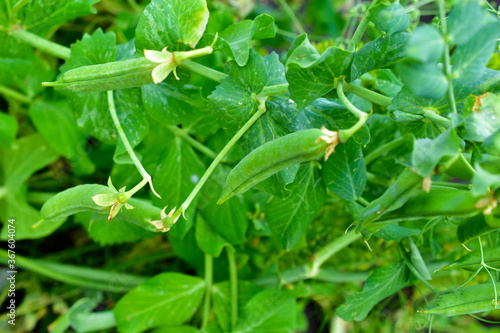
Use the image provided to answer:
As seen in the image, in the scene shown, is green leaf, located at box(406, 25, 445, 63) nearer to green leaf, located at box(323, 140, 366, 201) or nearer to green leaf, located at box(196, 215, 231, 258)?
green leaf, located at box(323, 140, 366, 201)

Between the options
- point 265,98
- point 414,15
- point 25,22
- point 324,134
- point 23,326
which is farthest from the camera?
point 23,326

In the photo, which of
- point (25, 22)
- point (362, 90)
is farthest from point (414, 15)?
point (25, 22)

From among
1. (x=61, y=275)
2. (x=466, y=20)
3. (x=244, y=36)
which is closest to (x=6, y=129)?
(x=61, y=275)

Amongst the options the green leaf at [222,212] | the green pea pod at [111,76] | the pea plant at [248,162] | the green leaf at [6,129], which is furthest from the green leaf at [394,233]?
the green leaf at [6,129]

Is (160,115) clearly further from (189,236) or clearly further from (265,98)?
(189,236)

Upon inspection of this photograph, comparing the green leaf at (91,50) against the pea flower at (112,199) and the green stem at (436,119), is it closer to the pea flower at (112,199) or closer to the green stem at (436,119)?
the pea flower at (112,199)

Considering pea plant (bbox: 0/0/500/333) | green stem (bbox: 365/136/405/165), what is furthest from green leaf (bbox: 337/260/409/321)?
green stem (bbox: 365/136/405/165)
